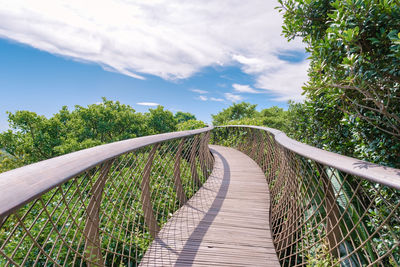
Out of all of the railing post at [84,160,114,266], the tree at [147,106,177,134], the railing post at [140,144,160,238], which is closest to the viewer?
the railing post at [84,160,114,266]

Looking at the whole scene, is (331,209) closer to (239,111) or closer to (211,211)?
(211,211)

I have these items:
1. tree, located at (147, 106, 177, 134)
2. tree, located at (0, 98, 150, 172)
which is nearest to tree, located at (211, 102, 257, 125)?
tree, located at (147, 106, 177, 134)

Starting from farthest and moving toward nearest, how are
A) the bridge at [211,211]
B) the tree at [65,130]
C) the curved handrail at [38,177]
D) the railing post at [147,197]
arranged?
1. the tree at [65,130]
2. the railing post at [147,197]
3. the bridge at [211,211]
4. the curved handrail at [38,177]

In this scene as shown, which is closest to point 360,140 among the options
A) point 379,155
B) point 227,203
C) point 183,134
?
point 379,155

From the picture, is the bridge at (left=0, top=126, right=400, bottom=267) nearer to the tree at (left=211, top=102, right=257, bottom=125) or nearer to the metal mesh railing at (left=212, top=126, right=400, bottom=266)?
the metal mesh railing at (left=212, top=126, right=400, bottom=266)

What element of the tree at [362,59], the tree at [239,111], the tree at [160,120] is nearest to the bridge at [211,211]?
the tree at [362,59]

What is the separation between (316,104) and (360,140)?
1551 mm

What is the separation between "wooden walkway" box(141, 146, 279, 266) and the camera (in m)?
2.45

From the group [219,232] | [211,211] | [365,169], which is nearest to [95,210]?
[219,232]

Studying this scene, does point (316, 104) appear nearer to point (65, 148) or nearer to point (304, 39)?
point (304, 39)

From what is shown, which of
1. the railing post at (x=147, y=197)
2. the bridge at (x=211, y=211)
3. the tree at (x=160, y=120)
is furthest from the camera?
the tree at (x=160, y=120)

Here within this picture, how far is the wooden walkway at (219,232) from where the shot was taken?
2.45 metres

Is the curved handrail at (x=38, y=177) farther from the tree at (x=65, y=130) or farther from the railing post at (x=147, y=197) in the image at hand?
the tree at (x=65, y=130)

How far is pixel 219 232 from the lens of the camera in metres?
2.99
